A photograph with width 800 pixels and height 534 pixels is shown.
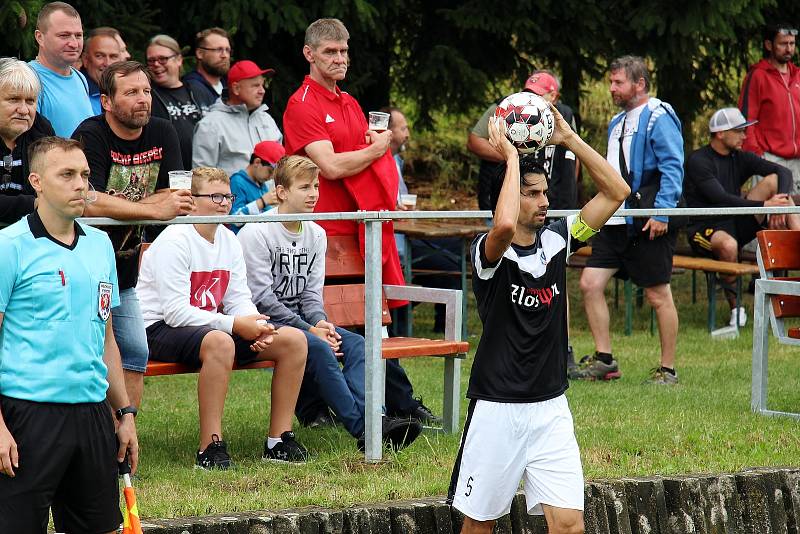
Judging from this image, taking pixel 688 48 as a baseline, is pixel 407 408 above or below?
below

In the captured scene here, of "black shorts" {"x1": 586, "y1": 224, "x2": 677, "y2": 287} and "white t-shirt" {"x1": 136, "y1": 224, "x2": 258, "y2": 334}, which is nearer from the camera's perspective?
"white t-shirt" {"x1": 136, "y1": 224, "x2": 258, "y2": 334}

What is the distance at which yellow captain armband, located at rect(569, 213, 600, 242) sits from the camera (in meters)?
5.65

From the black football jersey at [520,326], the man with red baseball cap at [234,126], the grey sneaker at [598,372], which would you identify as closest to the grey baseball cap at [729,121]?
the grey sneaker at [598,372]

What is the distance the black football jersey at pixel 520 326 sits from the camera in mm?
5404

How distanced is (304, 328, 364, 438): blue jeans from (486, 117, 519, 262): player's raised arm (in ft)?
6.02

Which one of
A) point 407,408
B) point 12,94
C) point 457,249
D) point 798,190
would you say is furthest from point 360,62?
point 12,94

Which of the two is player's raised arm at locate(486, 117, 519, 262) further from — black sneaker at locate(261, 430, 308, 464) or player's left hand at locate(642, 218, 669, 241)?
player's left hand at locate(642, 218, 669, 241)

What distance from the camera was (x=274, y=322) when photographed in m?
7.35

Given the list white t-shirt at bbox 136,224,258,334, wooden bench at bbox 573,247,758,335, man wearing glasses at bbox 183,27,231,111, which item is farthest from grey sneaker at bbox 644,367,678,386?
man wearing glasses at bbox 183,27,231,111

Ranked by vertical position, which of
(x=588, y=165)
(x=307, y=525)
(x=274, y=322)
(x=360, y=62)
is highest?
(x=360, y=62)

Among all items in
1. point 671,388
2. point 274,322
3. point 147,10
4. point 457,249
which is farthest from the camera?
point 457,249

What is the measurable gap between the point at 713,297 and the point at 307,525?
24.0 ft

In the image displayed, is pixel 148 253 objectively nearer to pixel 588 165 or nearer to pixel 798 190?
pixel 588 165

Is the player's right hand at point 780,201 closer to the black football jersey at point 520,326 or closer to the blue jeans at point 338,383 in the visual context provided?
the blue jeans at point 338,383
